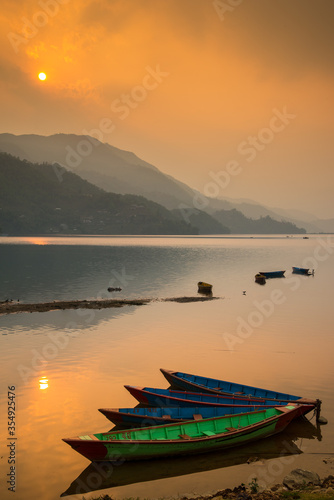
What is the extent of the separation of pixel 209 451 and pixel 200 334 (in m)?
26.6

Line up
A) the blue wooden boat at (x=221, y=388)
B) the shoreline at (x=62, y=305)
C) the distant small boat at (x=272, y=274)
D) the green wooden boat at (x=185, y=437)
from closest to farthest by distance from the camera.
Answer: the green wooden boat at (x=185, y=437), the blue wooden boat at (x=221, y=388), the shoreline at (x=62, y=305), the distant small boat at (x=272, y=274)

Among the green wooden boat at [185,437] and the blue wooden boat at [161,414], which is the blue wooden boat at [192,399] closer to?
the blue wooden boat at [161,414]

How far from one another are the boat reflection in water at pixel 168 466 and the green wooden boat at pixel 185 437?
1.12 ft

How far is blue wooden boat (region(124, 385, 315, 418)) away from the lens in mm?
23150

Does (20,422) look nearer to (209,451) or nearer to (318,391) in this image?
(209,451)

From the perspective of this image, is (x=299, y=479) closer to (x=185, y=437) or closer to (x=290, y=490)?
(x=290, y=490)

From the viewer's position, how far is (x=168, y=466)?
19047 mm

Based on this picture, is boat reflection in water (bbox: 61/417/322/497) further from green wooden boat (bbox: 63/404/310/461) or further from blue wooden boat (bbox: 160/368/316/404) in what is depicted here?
blue wooden boat (bbox: 160/368/316/404)

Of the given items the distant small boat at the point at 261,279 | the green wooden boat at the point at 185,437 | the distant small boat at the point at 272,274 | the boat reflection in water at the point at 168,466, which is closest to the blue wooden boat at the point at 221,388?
the green wooden boat at the point at 185,437

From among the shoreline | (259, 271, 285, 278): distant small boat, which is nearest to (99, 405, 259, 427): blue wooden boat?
the shoreline

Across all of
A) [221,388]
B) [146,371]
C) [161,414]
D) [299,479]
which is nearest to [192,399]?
[221,388]

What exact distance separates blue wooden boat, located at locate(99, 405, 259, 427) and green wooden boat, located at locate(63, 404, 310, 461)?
36.4 inches

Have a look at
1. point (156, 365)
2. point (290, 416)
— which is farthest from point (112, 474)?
point (156, 365)

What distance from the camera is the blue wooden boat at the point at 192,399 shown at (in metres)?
23.1
